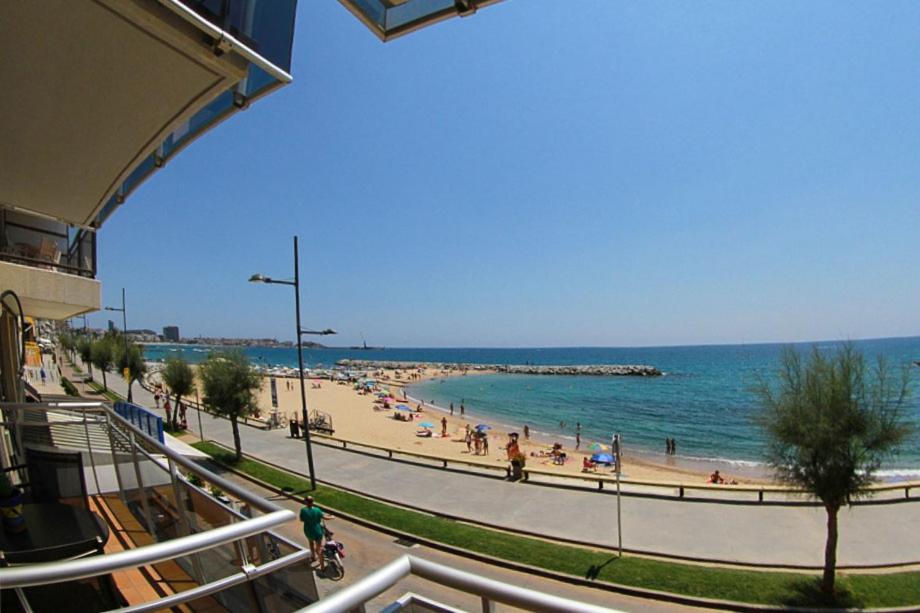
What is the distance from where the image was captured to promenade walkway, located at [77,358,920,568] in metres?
11.2

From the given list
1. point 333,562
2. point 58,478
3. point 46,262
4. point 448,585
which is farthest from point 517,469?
point 448,585

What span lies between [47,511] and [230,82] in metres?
3.89

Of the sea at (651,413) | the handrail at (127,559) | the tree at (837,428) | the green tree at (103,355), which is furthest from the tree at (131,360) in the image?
the tree at (837,428)

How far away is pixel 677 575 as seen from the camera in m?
9.68

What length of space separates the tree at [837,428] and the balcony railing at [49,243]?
613 inches

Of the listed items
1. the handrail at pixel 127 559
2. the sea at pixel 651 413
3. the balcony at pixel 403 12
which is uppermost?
the balcony at pixel 403 12

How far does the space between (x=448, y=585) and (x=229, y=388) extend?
23.0m

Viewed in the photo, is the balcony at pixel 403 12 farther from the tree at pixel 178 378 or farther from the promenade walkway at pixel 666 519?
the tree at pixel 178 378

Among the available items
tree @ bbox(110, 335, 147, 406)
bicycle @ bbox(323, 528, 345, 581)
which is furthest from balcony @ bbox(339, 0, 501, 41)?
tree @ bbox(110, 335, 147, 406)

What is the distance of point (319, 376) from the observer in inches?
3942

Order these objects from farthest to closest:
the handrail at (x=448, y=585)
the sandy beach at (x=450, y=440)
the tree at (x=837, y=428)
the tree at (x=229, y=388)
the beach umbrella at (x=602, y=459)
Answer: the sandy beach at (x=450, y=440), the beach umbrella at (x=602, y=459), the tree at (x=229, y=388), the tree at (x=837, y=428), the handrail at (x=448, y=585)

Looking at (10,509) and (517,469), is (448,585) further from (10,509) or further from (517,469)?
(517,469)

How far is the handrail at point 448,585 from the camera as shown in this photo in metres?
1.13

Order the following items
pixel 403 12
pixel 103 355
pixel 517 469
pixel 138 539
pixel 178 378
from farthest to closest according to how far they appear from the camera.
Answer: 1. pixel 103 355
2. pixel 178 378
3. pixel 517 469
4. pixel 138 539
5. pixel 403 12
